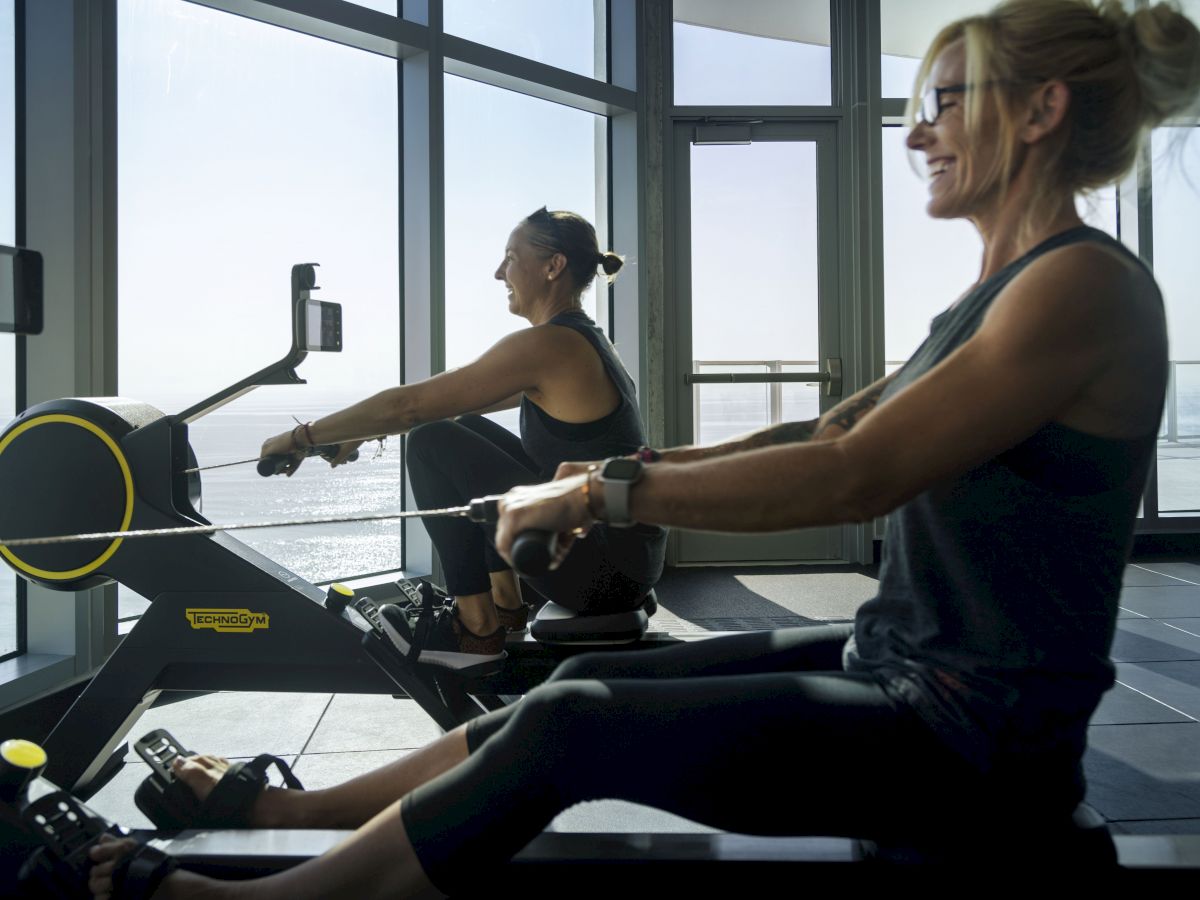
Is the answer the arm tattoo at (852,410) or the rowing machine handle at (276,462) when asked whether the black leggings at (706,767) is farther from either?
the rowing machine handle at (276,462)

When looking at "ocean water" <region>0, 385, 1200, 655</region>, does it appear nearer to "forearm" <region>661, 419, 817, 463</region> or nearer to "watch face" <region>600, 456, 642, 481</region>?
"forearm" <region>661, 419, 817, 463</region>

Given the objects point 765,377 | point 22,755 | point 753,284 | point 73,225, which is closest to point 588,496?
point 22,755

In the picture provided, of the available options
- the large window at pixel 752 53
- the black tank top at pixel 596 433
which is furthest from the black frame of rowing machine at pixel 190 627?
the large window at pixel 752 53

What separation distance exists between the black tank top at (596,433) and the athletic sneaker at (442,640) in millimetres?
361

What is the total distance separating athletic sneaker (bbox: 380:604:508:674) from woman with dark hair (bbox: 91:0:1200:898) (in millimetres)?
996

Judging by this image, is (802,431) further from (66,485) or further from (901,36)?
(901,36)

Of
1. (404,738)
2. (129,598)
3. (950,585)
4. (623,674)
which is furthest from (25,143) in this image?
(950,585)

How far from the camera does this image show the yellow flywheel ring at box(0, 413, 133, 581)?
183 cm

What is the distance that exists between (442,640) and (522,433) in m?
0.50

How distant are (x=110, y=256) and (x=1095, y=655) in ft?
8.26

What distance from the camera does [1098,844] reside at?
974mm

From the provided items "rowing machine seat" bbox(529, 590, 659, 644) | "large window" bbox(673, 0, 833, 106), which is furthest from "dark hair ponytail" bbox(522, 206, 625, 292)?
"large window" bbox(673, 0, 833, 106)

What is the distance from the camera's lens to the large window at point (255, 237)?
2816 mm

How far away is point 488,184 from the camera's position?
4012 millimetres
